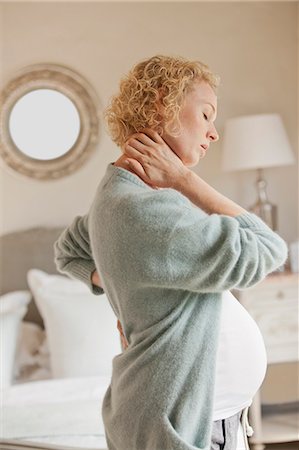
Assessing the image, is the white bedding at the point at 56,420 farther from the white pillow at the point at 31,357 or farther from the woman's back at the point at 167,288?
the woman's back at the point at 167,288

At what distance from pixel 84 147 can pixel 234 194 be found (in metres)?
0.86

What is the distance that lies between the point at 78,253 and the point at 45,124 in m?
2.30

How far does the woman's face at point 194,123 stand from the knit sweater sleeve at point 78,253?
32 cm

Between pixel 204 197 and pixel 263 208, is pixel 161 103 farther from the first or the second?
pixel 263 208

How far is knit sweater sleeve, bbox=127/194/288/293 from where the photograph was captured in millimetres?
1105

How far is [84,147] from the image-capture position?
12.3 feet

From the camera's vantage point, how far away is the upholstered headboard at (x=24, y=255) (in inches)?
140

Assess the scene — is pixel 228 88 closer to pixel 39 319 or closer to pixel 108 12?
pixel 108 12

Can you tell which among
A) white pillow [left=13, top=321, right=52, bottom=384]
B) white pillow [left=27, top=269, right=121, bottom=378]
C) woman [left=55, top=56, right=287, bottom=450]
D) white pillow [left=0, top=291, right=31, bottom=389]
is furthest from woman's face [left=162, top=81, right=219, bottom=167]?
white pillow [left=13, top=321, right=52, bottom=384]

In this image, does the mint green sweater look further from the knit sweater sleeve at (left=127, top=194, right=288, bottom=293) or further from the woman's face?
the woman's face

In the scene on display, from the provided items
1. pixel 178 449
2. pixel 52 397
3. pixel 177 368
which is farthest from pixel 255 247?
pixel 52 397

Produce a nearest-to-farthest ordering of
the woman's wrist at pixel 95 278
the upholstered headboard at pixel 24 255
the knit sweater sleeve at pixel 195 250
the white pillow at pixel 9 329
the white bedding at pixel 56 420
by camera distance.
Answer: the knit sweater sleeve at pixel 195 250 → the woman's wrist at pixel 95 278 → the white bedding at pixel 56 420 → the white pillow at pixel 9 329 → the upholstered headboard at pixel 24 255

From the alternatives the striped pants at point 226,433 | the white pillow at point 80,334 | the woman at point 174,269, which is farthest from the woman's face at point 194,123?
the white pillow at point 80,334

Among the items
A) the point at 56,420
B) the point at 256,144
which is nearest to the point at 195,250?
the point at 56,420
